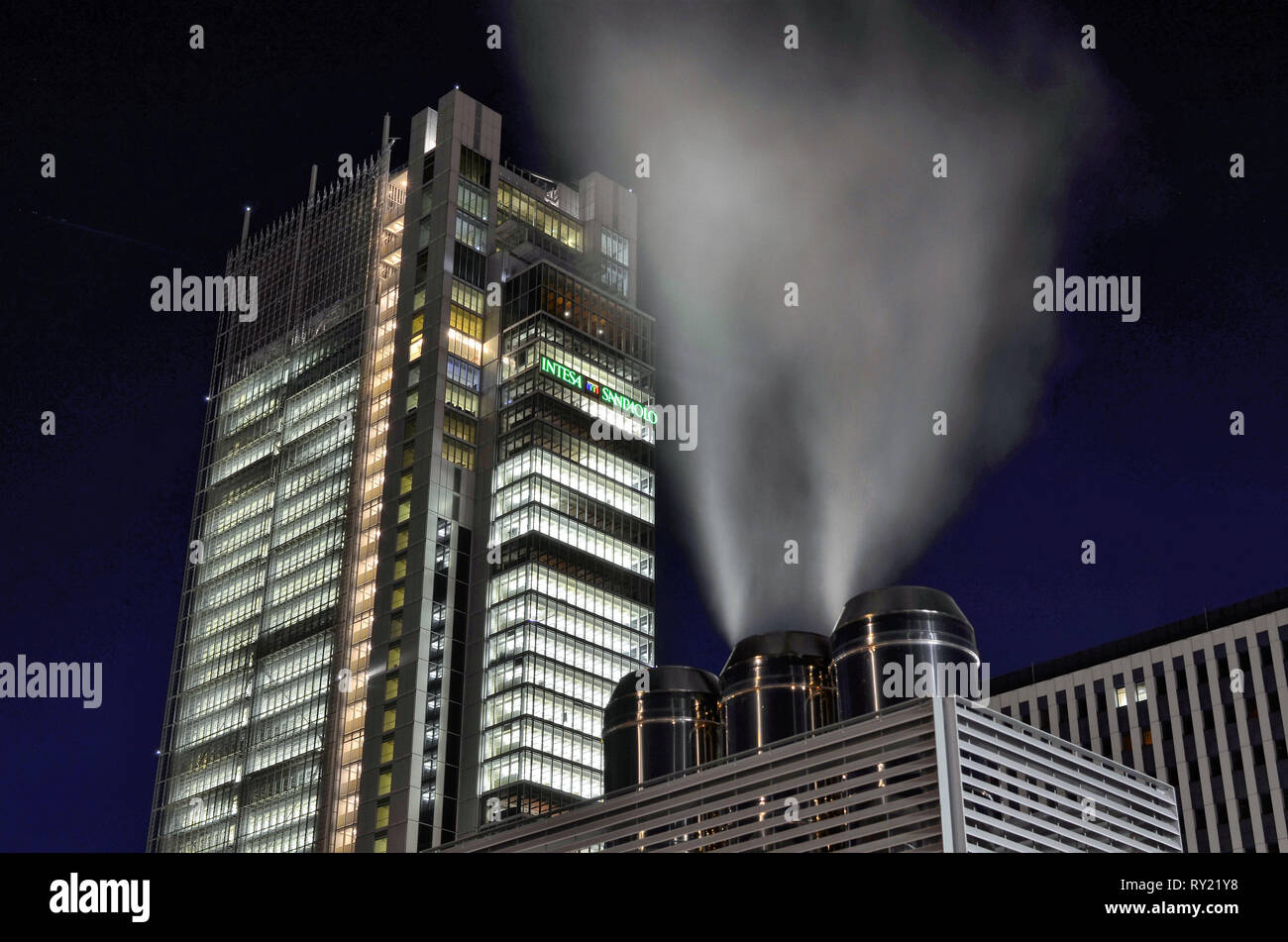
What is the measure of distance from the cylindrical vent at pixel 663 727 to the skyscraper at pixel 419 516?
7220 centimetres

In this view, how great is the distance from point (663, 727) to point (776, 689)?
6919 mm

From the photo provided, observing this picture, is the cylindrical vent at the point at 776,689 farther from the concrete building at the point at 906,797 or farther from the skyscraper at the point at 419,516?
the skyscraper at the point at 419,516

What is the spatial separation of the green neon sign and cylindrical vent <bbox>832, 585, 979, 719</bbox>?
103137mm

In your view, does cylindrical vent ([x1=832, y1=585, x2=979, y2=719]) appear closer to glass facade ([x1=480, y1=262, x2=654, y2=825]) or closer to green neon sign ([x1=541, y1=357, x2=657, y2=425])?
glass facade ([x1=480, y1=262, x2=654, y2=825])

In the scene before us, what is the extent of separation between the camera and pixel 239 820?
15738cm

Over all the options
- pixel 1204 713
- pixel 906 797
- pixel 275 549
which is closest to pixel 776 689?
pixel 906 797

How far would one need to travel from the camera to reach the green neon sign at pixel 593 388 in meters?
164

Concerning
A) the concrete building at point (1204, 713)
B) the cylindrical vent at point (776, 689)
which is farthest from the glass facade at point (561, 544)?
the cylindrical vent at point (776, 689)

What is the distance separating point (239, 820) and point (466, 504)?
125 feet

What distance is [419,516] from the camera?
6230 inches
